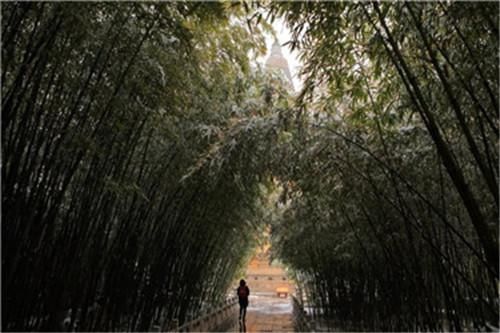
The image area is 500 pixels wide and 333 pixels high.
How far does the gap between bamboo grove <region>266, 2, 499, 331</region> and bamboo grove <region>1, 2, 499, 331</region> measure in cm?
2

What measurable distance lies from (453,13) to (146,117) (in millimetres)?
2245

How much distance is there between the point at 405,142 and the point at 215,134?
5.69ft

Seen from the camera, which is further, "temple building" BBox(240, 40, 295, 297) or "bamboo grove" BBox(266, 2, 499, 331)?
"temple building" BBox(240, 40, 295, 297)

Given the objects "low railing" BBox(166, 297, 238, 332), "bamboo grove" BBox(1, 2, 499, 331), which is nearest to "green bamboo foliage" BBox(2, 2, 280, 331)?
"bamboo grove" BBox(1, 2, 499, 331)

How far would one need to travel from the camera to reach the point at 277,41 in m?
3.36

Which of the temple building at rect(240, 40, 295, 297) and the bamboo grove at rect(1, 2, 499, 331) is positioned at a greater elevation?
the temple building at rect(240, 40, 295, 297)

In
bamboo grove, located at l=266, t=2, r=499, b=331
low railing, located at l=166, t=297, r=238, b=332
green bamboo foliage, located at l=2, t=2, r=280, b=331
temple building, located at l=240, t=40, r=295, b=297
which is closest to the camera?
bamboo grove, located at l=266, t=2, r=499, b=331

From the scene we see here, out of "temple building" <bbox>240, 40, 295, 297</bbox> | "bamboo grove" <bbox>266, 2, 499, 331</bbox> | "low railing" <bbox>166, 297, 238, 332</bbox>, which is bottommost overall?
"low railing" <bbox>166, 297, 238, 332</bbox>

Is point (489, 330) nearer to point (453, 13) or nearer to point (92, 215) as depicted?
point (453, 13)

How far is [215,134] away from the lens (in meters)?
4.30

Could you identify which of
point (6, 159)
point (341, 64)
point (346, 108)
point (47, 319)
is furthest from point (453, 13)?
point (47, 319)

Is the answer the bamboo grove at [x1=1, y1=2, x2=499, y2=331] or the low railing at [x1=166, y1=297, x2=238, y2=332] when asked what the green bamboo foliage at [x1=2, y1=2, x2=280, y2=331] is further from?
the low railing at [x1=166, y1=297, x2=238, y2=332]

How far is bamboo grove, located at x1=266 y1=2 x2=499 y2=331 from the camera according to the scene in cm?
221

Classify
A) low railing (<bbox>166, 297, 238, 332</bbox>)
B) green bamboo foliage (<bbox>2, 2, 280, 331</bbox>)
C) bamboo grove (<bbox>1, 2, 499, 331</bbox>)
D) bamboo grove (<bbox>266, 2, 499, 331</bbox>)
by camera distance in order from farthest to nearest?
1. low railing (<bbox>166, 297, 238, 332</bbox>)
2. green bamboo foliage (<bbox>2, 2, 280, 331</bbox>)
3. bamboo grove (<bbox>1, 2, 499, 331</bbox>)
4. bamboo grove (<bbox>266, 2, 499, 331</bbox>)
